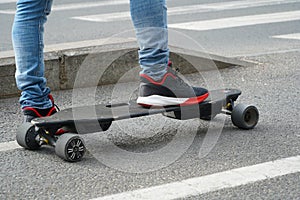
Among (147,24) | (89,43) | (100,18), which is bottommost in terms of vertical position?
(100,18)

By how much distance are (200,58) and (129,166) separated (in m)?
2.42

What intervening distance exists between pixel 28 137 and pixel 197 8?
715cm

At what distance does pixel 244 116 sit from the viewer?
3902 mm

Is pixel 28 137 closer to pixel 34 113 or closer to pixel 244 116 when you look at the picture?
pixel 34 113

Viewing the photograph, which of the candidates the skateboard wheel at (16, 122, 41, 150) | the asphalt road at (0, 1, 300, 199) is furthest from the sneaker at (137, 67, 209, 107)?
the skateboard wheel at (16, 122, 41, 150)

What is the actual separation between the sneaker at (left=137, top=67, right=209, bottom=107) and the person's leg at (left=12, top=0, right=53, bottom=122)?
529mm

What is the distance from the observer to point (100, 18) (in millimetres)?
9531

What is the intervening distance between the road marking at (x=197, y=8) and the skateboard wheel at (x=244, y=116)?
5.60m

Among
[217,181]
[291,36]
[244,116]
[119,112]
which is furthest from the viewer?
[291,36]

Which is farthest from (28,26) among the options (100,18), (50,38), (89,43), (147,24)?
(100,18)

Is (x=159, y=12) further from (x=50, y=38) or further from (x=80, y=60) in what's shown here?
(x=50, y=38)

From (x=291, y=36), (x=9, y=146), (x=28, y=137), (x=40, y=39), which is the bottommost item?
(x=291, y=36)

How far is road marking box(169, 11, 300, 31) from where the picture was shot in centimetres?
866

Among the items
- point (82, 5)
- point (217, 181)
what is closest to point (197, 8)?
point (82, 5)
